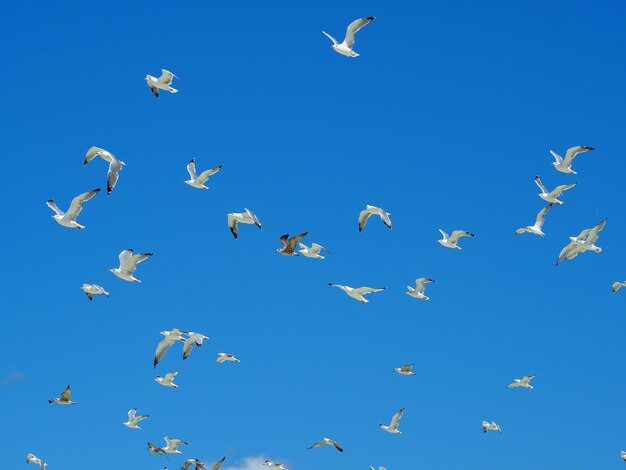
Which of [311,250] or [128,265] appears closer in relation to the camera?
[128,265]

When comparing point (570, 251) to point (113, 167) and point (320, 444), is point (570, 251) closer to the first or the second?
point (320, 444)

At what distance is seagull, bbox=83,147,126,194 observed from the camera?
33.9m

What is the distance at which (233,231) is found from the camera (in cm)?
3994

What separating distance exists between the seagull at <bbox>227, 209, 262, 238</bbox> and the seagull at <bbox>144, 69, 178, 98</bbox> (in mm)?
4179

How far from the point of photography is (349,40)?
37.3m

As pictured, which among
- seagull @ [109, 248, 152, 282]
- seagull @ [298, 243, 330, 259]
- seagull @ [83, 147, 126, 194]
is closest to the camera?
seagull @ [83, 147, 126, 194]

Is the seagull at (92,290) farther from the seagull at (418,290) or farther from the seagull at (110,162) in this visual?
the seagull at (418,290)

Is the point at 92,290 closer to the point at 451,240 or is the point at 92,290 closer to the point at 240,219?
the point at 240,219

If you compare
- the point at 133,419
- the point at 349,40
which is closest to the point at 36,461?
the point at 133,419

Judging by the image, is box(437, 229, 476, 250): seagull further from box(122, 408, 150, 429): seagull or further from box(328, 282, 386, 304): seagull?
box(122, 408, 150, 429): seagull

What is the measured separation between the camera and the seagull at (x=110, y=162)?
3388 centimetres

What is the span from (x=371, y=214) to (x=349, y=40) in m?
5.59

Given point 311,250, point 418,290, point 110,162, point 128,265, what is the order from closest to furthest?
point 110,162 < point 128,265 < point 311,250 < point 418,290

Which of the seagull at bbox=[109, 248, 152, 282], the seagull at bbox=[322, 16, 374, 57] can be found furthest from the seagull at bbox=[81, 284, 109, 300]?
the seagull at bbox=[322, 16, 374, 57]
